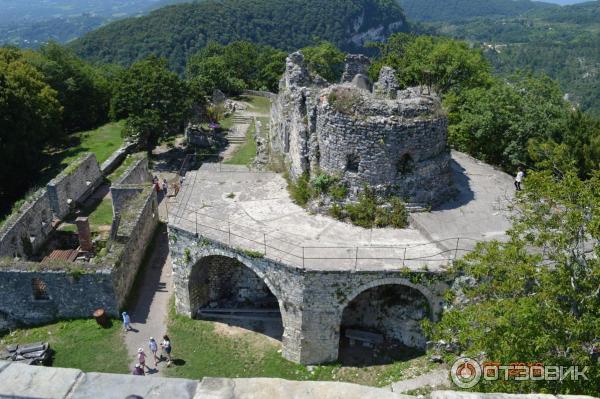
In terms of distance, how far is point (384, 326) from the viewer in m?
19.5

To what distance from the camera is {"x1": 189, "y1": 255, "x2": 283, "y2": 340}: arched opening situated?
2050 centimetres

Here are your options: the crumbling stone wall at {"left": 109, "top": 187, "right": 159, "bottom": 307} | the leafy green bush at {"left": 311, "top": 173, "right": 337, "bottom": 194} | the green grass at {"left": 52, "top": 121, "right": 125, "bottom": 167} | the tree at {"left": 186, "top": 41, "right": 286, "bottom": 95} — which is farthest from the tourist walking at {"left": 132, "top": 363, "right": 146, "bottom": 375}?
the tree at {"left": 186, "top": 41, "right": 286, "bottom": 95}

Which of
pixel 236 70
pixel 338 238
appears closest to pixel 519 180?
pixel 338 238

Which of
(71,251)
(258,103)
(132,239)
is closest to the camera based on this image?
(132,239)

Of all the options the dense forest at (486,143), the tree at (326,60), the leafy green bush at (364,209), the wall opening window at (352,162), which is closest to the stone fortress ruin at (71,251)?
the dense forest at (486,143)

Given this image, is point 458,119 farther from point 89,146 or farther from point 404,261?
point 89,146

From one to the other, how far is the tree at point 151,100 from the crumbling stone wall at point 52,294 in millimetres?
17983

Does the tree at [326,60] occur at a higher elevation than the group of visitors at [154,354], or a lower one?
higher

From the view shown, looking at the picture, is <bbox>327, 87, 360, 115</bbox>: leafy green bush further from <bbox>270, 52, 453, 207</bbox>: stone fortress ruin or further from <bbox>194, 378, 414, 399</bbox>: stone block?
<bbox>194, 378, 414, 399</bbox>: stone block

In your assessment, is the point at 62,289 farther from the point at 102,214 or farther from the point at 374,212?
the point at 374,212

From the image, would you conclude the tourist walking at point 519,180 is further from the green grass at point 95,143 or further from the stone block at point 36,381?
the green grass at point 95,143

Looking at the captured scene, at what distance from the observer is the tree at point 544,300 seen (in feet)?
37.9

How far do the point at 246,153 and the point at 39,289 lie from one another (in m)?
20.0

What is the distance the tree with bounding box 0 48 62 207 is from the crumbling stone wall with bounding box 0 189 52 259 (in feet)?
32.4
